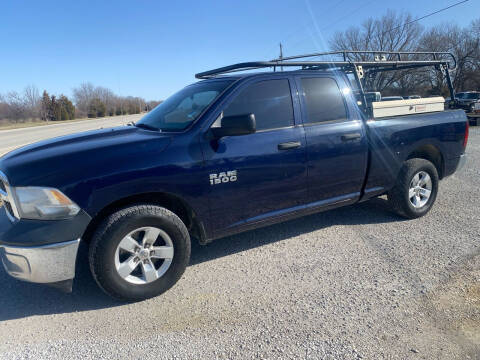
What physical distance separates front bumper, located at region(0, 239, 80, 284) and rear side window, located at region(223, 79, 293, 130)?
1.80 meters

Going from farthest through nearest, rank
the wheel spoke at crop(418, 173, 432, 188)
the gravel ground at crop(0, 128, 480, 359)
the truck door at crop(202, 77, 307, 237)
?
the wheel spoke at crop(418, 173, 432, 188)
the truck door at crop(202, 77, 307, 237)
the gravel ground at crop(0, 128, 480, 359)

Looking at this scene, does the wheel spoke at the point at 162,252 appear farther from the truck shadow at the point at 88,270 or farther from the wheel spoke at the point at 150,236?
the truck shadow at the point at 88,270

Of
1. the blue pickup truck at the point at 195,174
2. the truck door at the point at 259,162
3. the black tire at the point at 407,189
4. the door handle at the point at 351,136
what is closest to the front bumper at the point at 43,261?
the blue pickup truck at the point at 195,174

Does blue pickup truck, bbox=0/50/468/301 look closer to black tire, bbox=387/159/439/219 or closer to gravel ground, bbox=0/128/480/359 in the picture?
black tire, bbox=387/159/439/219

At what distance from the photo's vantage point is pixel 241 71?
393cm

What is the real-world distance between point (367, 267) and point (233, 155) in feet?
5.58

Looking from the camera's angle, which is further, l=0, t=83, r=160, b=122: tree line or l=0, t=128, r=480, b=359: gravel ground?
l=0, t=83, r=160, b=122: tree line

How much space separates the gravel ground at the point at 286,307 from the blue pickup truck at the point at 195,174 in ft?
1.03

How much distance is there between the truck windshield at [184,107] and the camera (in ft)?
10.7

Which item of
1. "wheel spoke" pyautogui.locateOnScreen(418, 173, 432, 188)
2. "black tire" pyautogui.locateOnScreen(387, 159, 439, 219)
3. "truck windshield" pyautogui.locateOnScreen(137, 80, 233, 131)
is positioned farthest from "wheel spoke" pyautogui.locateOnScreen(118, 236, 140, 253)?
"wheel spoke" pyautogui.locateOnScreen(418, 173, 432, 188)

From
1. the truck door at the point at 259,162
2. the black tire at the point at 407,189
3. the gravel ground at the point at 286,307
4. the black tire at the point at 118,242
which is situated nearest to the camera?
the gravel ground at the point at 286,307

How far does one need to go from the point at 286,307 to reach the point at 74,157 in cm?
208

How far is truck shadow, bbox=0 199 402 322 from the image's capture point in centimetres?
285

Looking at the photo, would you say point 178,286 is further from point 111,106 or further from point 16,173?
point 111,106
